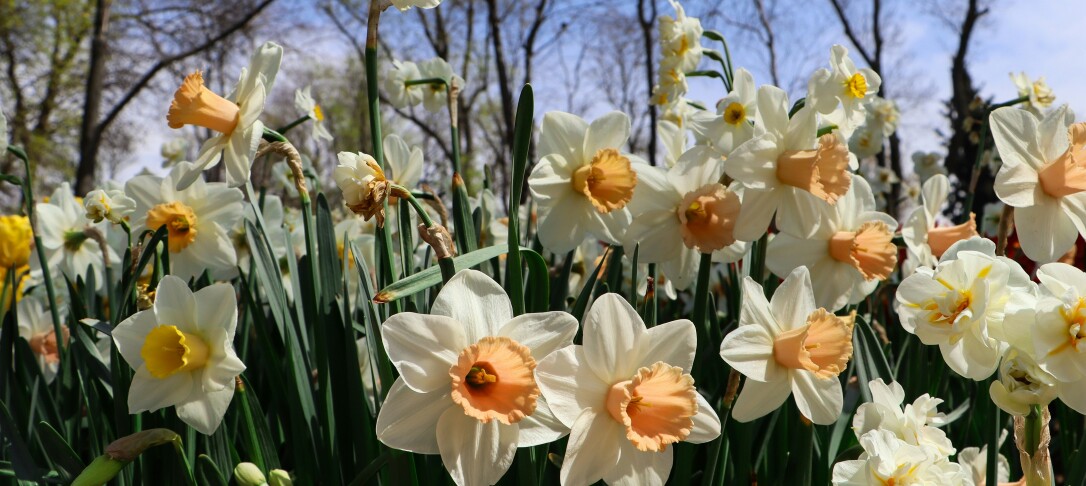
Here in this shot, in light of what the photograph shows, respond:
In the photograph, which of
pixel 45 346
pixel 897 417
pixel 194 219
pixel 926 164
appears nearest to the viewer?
pixel 897 417

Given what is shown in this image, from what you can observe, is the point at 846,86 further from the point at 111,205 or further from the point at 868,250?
the point at 111,205

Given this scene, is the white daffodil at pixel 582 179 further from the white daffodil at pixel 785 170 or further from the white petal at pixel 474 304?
the white petal at pixel 474 304

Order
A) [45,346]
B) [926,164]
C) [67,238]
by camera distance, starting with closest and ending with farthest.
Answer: [67,238] < [45,346] < [926,164]

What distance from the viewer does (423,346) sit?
0.73m

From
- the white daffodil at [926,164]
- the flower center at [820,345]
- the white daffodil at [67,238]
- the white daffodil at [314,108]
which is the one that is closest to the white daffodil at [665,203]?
the flower center at [820,345]

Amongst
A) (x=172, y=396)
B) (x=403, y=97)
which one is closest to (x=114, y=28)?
(x=403, y=97)

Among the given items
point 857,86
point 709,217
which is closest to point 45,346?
point 709,217

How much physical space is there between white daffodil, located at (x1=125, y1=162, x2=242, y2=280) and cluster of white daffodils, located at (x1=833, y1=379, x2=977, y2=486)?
1.05 meters

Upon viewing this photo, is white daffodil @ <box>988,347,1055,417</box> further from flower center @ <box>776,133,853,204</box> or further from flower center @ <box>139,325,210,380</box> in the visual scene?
flower center @ <box>139,325,210,380</box>

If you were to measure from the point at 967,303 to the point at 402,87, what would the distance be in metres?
1.62

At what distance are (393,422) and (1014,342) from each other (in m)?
0.69

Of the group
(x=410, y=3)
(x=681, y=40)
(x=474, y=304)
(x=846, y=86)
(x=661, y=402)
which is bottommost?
(x=661, y=402)

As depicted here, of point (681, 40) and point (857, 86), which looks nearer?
point (857, 86)

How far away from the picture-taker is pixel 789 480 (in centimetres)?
117
